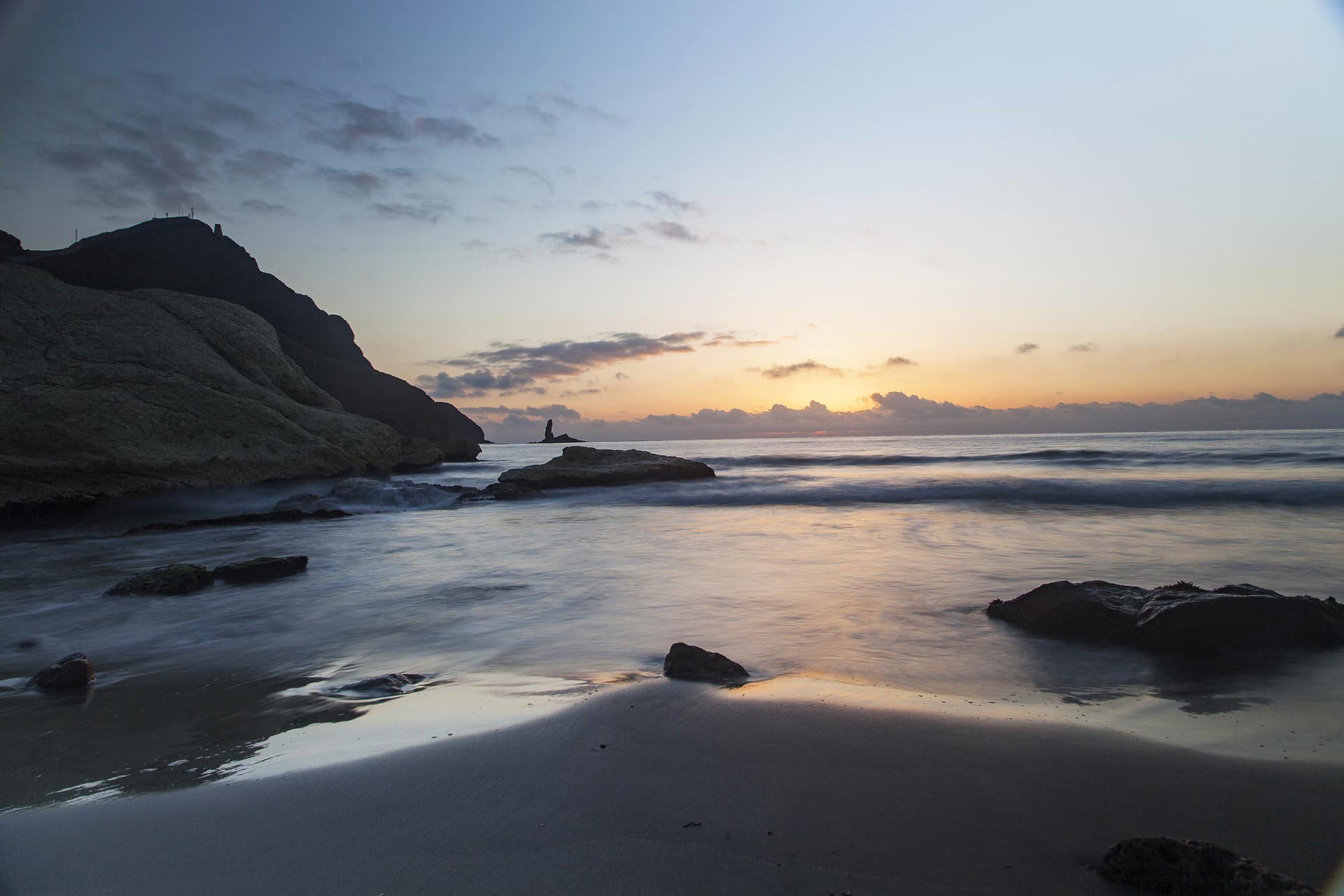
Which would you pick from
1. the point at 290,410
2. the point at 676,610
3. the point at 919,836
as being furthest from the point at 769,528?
the point at 290,410

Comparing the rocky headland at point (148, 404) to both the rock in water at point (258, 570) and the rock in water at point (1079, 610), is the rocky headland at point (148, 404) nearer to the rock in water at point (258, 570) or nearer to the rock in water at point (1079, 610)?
the rock in water at point (258, 570)

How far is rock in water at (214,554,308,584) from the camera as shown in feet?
24.0

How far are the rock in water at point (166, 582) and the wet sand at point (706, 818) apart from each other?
5.24 m

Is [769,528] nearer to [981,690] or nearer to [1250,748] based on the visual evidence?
[981,690]

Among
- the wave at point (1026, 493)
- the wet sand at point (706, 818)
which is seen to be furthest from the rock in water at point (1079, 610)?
the wave at point (1026, 493)

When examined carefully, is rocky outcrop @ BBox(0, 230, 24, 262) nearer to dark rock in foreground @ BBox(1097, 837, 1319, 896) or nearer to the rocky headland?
the rocky headland

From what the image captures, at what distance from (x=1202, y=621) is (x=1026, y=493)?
530 inches

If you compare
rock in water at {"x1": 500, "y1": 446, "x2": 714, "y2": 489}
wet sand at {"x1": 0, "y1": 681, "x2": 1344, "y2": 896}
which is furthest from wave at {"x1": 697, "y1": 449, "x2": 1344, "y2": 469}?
wet sand at {"x1": 0, "y1": 681, "x2": 1344, "y2": 896}

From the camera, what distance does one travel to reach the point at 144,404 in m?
16.8

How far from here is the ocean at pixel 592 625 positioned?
9.98 ft

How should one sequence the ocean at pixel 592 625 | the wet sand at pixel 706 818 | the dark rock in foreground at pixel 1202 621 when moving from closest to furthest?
the wet sand at pixel 706 818 < the ocean at pixel 592 625 < the dark rock in foreground at pixel 1202 621

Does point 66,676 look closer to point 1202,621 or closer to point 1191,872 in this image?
point 1191,872

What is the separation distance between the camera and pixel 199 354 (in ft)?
70.1

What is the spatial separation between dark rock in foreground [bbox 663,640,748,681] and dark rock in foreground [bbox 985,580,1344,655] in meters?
2.46
